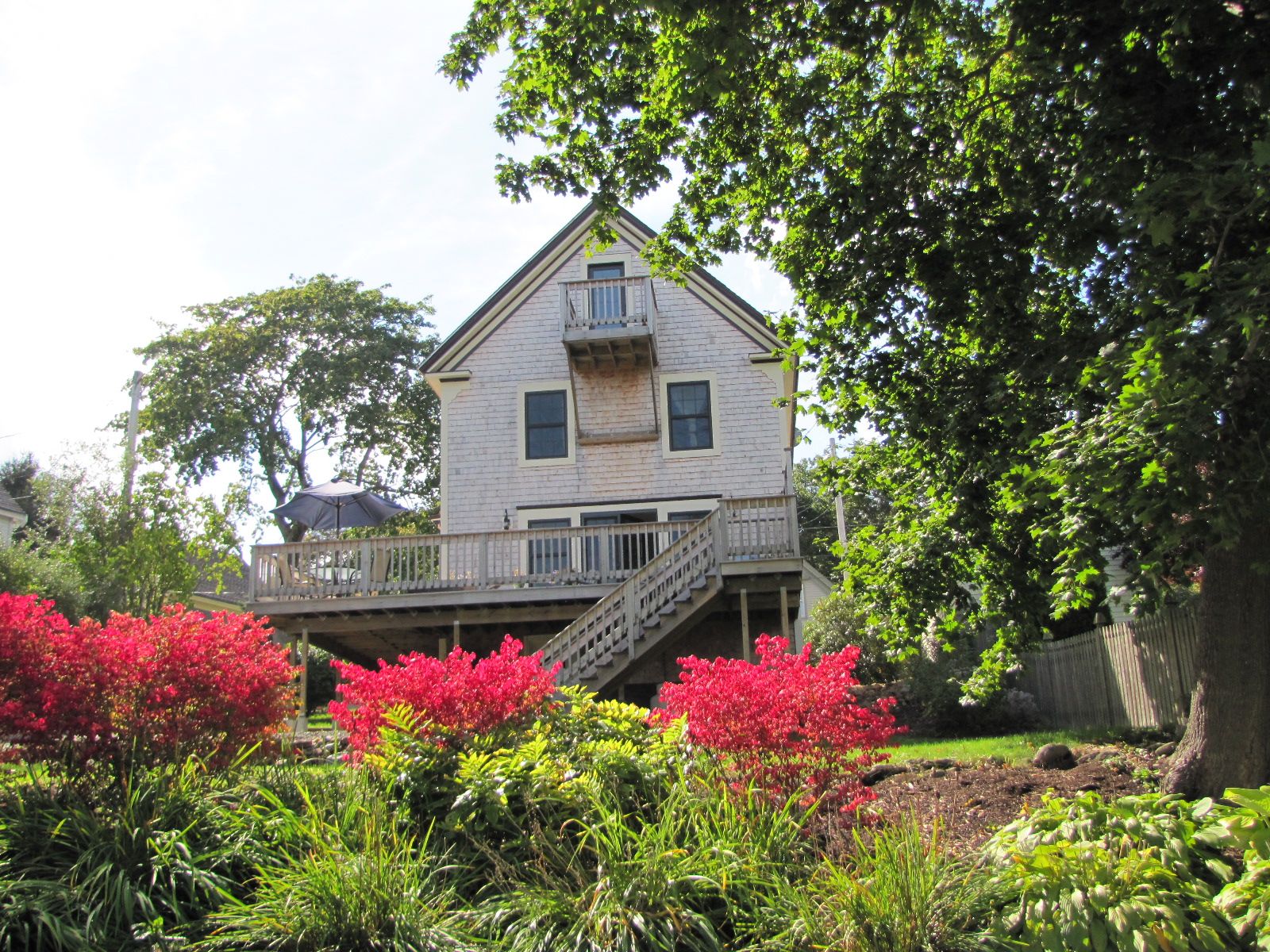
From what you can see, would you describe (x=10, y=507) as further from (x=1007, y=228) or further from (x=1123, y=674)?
(x=1007, y=228)

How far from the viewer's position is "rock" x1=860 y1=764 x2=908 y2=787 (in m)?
8.65

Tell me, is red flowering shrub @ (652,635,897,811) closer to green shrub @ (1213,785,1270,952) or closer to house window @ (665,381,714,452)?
green shrub @ (1213,785,1270,952)

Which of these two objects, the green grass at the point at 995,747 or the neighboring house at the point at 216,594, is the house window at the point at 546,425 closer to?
the green grass at the point at 995,747

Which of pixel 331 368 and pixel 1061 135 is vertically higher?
pixel 331 368

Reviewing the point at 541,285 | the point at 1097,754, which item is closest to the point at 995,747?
the point at 1097,754

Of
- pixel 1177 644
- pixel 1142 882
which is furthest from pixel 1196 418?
pixel 1177 644

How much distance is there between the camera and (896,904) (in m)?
4.13

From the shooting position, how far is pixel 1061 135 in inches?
321

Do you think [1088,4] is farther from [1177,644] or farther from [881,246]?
[1177,644]

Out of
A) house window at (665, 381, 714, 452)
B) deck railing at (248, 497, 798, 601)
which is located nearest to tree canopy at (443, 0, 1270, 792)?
deck railing at (248, 497, 798, 601)

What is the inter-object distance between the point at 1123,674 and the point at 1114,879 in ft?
30.2

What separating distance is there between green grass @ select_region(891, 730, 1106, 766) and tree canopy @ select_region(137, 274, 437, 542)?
28.6m

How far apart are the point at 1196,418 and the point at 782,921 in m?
3.48

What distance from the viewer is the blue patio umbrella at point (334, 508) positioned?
62.9ft
